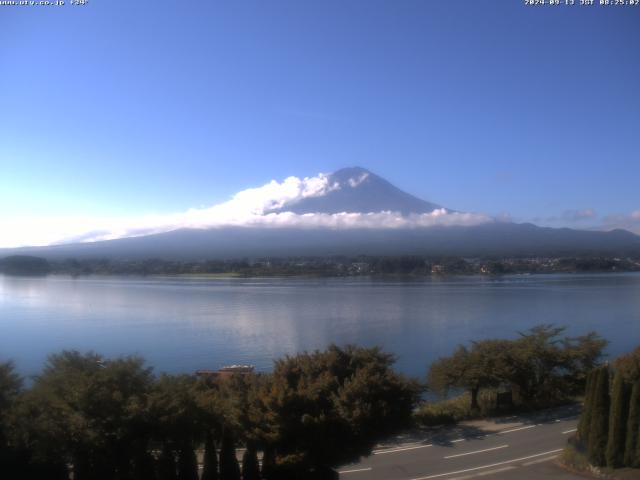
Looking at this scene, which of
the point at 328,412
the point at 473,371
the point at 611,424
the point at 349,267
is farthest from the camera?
the point at 349,267

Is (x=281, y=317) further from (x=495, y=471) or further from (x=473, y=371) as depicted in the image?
(x=495, y=471)

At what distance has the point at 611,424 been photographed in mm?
5375

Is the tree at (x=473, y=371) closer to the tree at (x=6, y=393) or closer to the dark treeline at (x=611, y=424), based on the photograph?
the dark treeline at (x=611, y=424)

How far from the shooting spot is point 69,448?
4285mm

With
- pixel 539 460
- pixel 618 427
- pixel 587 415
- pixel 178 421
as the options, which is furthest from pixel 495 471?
pixel 178 421

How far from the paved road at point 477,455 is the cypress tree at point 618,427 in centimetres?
42

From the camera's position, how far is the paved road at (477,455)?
560cm

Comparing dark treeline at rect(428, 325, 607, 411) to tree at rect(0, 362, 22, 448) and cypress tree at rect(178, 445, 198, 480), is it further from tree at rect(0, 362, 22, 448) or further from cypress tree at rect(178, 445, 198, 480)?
tree at rect(0, 362, 22, 448)

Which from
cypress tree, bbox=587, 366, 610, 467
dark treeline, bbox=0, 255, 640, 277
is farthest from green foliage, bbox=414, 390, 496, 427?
dark treeline, bbox=0, 255, 640, 277

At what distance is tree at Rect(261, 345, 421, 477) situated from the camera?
4.63 m

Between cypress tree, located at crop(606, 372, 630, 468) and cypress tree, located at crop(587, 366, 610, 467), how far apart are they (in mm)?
75

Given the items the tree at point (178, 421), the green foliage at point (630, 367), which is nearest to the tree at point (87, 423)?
the tree at point (178, 421)

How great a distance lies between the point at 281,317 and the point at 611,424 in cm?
1585

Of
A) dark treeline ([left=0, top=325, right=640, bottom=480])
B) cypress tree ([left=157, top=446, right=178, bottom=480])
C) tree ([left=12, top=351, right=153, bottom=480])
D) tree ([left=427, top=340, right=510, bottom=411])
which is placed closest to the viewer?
tree ([left=12, top=351, right=153, bottom=480])
